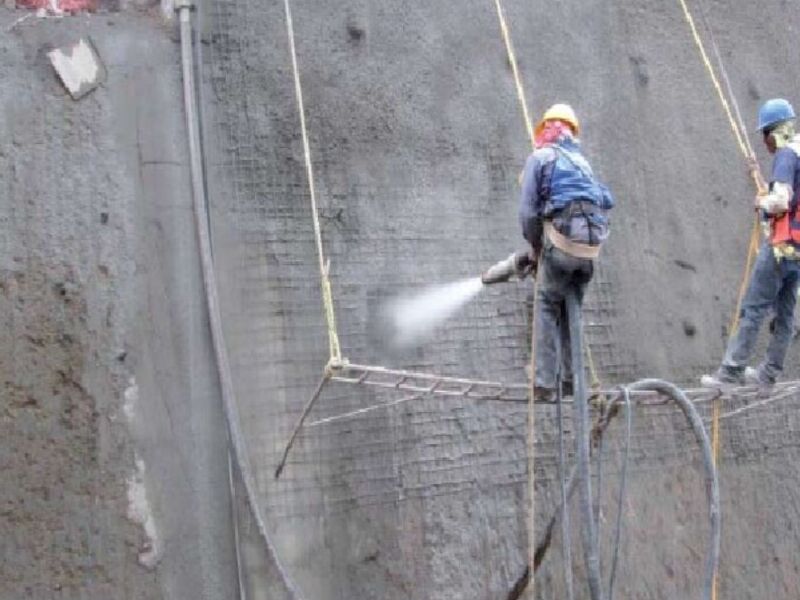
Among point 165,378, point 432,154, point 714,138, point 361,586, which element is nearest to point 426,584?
point 361,586

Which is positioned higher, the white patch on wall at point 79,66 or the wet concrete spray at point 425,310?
the white patch on wall at point 79,66

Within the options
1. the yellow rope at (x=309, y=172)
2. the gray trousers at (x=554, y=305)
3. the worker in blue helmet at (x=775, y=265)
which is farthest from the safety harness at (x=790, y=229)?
the yellow rope at (x=309, y=172)

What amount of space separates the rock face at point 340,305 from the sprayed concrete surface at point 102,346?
13mm

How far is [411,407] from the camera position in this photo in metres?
6.02

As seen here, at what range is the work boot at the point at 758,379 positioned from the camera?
19.2 ft

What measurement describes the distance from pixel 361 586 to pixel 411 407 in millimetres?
1045

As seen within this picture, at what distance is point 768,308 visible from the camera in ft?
19.0

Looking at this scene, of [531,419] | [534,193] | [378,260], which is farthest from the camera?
[378,260]

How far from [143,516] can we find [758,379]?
3.45 metres

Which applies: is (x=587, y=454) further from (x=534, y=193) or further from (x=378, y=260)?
(x=378, y=260)

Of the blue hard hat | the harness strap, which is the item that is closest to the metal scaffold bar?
the harness strap

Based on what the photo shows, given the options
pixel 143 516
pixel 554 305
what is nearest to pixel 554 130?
pixel 554 305

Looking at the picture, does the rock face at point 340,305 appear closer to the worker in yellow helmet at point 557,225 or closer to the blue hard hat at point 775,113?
the worker in yellow helmet at point 557,225

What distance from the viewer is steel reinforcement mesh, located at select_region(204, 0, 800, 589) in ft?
18.9
